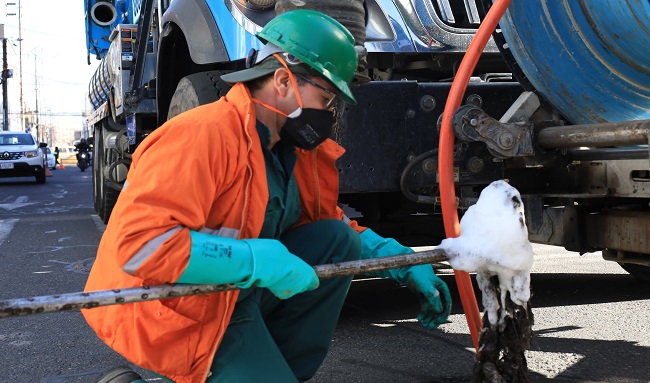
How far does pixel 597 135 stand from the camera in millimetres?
2709

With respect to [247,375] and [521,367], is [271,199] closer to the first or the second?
[247,375]

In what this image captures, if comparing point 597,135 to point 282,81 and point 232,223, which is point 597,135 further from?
point 232,223

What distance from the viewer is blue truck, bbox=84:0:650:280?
9.78ft

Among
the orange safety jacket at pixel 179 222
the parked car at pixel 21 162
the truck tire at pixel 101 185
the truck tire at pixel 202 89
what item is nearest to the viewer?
the orange safety jacket at pixel 179 222

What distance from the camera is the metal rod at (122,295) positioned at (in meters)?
2.05

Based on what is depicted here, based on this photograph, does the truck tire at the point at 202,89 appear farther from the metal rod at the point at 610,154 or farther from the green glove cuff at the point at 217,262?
the green glove cuff at the point at 217,262

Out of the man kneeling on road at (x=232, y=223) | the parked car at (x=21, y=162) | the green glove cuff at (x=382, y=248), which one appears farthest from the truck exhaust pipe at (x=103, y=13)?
the parked car at (x=21, y=162)

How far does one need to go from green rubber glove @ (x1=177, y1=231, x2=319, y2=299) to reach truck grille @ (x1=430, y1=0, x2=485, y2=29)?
90.5 inches

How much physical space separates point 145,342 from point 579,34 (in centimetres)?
182

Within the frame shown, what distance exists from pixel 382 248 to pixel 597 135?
81 centimetres

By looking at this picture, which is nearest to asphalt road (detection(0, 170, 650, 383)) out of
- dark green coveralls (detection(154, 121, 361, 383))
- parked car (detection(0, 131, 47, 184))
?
dark green coveralls (detection(154, 121, 361, 383))

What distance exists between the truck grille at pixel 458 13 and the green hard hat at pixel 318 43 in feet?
5.77

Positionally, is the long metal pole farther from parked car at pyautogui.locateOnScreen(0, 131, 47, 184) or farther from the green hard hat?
the green hard hat

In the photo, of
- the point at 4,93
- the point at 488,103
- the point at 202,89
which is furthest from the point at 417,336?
the point at 4,93
